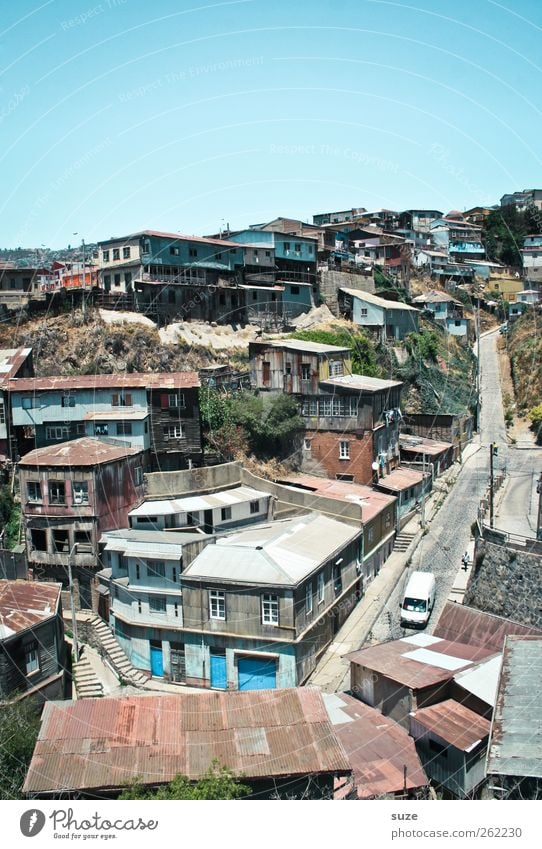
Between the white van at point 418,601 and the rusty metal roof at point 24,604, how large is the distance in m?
6.36

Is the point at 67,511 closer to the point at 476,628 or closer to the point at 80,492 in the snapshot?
the point at 80,492

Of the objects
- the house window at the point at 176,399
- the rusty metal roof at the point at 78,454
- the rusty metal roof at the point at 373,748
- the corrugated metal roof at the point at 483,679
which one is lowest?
the rusty metal roof at the point at 373,748

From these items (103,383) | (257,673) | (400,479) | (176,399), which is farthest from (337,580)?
Result: (103,383)

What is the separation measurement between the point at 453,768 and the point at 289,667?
3212mm

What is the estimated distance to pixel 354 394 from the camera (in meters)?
17.9

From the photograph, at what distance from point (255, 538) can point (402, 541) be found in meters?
5.30

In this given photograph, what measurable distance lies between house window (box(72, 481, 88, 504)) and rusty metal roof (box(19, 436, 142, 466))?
0.39 metres

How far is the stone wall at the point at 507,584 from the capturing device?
13023mm

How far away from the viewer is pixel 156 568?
12594mm

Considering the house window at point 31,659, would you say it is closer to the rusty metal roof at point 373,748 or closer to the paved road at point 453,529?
the rusty metal roof at point 373,748

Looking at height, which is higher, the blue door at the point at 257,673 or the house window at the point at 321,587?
the house window at the point at 321,587

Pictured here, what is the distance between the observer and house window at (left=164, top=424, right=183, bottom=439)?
52.6ft

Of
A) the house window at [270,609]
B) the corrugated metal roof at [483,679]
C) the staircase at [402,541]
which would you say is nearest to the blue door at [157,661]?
the house window at [270,609]

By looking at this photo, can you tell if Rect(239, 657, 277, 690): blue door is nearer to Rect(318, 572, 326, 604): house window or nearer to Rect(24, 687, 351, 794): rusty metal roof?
Rect(318, 572, 326, 604): house window
